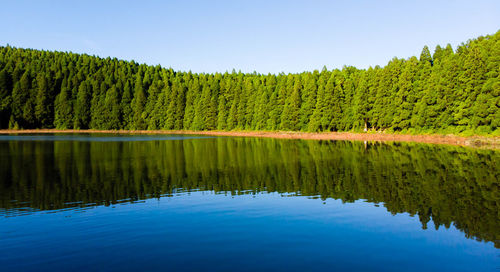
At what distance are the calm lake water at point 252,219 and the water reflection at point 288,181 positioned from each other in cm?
8

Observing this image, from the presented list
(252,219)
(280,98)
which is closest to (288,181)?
(252,219)

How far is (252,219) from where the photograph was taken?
16750mm

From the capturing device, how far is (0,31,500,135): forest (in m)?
63.0

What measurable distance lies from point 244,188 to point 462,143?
45.8 metres

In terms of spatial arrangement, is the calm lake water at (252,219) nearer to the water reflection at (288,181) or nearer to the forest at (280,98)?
the water reflection at (288,181)

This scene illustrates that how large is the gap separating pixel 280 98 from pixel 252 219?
305ft

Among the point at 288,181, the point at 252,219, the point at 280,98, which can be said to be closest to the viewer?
the point at 252,219

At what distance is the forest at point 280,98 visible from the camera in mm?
63031

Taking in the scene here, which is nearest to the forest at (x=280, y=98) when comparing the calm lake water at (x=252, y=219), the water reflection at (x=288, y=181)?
the water reflection at (x=288, y=181)

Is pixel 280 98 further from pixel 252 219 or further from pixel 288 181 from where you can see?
pixel 252 219

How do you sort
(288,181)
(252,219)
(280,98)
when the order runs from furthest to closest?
(280,98) < (288,181) < (252,219)

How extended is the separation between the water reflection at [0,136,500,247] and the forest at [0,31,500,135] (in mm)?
29571

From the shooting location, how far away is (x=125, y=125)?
136 m

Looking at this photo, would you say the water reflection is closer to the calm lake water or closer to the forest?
the calm lake water
